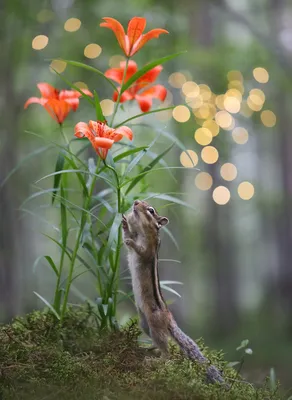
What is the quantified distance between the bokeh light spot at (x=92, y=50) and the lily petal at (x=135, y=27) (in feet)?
15.1

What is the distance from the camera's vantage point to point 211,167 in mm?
12102

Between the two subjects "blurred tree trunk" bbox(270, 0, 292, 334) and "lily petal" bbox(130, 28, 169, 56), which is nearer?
"lily petal" bbox(130, 28, 169, 56)

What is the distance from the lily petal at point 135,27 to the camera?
100 inches

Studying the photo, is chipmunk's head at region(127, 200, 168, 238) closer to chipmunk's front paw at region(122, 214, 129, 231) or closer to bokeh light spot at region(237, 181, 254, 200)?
chipmunk's front paw at region(122, 214, 129, 231)

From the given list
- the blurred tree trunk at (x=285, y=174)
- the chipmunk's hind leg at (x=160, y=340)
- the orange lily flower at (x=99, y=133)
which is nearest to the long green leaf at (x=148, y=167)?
the orange lily flower at (x=99, y=133)

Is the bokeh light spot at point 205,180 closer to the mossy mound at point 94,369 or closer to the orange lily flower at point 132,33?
the orange lily flower at point 132,33

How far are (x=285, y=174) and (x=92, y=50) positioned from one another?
224 inches

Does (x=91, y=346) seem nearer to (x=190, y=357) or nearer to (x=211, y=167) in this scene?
(x=190, y=357)

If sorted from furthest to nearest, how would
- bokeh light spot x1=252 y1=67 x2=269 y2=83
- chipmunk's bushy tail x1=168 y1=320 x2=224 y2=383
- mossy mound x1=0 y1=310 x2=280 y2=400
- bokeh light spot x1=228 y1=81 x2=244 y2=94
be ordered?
bokeh light spot x1=228 y1=81 x2=244 y2=94 < bokeh light spot x1=252 y1=67 x2=269 y2=83 < chipmunk's bushy tail x1=168 y1=320 x2=224 y2=383 < mossy mound x1=0 y1=310 x2=280 y2=400

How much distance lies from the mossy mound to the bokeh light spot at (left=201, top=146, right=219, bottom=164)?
648 centimetres

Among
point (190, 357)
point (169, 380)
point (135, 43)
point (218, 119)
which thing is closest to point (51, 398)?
point (169, 380)

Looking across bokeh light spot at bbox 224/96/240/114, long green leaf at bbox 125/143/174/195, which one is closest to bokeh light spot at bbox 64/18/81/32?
bokeh light spot at bbox 224/96/240/114

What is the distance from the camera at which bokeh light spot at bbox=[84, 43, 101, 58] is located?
23.2ft

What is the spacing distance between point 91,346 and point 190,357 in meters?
0.44
